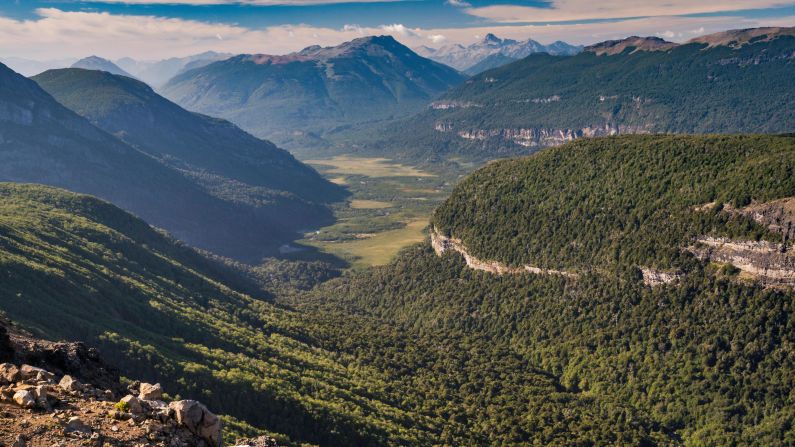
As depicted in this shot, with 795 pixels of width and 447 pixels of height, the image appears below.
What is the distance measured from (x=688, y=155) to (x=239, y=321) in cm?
13092

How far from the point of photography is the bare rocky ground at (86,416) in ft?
93.6

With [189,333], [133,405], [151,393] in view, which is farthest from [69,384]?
[189,333]

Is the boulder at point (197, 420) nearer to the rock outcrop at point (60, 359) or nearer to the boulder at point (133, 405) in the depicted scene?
the boulder at point (133, 405)

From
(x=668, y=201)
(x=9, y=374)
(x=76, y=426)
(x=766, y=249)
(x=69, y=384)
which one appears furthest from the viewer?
(x=668, y=201)

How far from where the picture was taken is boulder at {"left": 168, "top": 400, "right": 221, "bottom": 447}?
31672mm

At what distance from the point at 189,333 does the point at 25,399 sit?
102826 mm

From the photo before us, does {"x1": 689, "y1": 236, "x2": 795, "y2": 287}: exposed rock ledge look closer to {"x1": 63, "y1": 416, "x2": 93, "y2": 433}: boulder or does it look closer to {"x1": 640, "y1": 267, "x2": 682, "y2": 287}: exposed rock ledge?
{"x1": 640, "y1": 267, "x2": 682, "y2": 287}: exposed rock ledge

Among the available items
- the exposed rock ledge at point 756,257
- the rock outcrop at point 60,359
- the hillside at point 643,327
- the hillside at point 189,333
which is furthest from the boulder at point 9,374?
the exposed rock ledge at point 756,257

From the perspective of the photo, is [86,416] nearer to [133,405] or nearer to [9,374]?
[133,405]

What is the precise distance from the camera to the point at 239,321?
154m

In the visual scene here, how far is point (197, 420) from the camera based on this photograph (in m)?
32.0

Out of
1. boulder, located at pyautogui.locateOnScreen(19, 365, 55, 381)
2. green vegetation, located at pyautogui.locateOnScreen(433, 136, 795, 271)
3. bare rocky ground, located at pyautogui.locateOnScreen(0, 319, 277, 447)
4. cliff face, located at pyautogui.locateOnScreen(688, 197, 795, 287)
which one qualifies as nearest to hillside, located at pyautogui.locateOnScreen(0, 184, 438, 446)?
boulder, located at pyautogui.locateOnScreen(19, 365, 55, 381)

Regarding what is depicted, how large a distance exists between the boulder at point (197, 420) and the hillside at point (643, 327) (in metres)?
87.7

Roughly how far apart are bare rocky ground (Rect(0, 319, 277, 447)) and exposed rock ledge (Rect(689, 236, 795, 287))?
13671 centimetres
